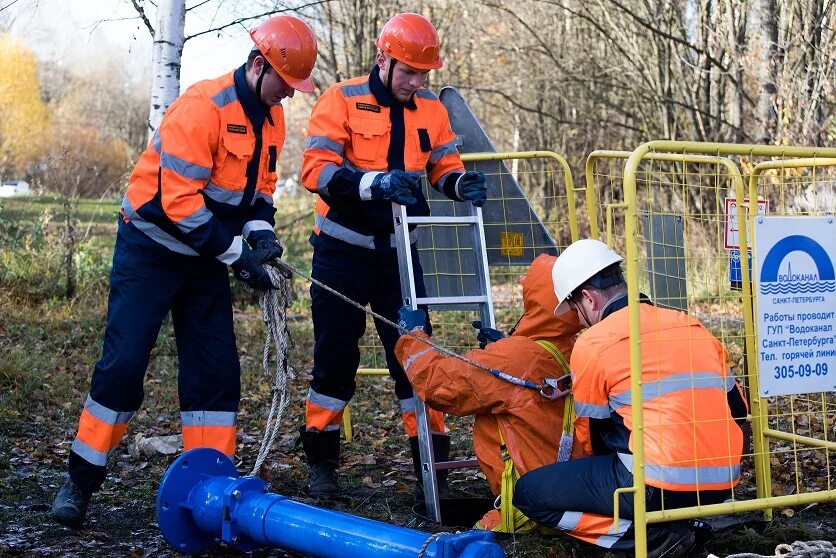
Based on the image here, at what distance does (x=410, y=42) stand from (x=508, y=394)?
182 cm

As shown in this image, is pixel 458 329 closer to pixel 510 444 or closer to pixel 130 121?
pixel 510 444

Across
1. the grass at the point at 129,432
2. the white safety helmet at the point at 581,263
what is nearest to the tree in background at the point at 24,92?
the grass at the point at 129,432

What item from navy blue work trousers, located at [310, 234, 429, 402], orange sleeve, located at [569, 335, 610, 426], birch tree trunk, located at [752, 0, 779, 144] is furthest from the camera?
birch tree trunk, located at [752, 0, 779, 144]

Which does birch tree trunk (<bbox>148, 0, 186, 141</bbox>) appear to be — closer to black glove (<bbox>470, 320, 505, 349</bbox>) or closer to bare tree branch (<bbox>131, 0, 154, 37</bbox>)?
bare tree branch (<bbox>131, 0, 154, 37</bbox>)

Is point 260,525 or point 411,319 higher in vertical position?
point 411,319

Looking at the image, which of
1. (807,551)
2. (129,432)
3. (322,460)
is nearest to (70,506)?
Answer: (322,460)

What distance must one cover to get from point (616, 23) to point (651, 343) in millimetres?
10652

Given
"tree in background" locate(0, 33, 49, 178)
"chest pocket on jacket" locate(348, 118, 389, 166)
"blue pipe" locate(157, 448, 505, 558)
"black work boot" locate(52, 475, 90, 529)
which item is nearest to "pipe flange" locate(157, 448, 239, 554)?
"blue pipe" locate(157, 448, 505, 558)

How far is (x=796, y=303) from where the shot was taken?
165 inches

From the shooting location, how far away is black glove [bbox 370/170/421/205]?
458cm

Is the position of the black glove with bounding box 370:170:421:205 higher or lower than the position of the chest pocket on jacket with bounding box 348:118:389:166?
lower

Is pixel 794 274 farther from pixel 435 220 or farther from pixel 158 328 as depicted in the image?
pixel 158 328

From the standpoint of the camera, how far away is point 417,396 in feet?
15.2

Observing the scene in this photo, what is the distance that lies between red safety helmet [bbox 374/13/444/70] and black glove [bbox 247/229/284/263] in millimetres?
1083
